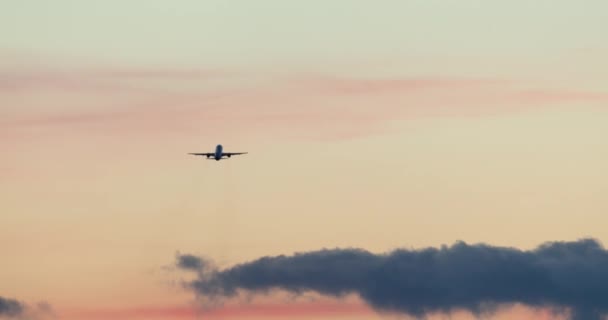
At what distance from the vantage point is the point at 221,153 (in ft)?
640
